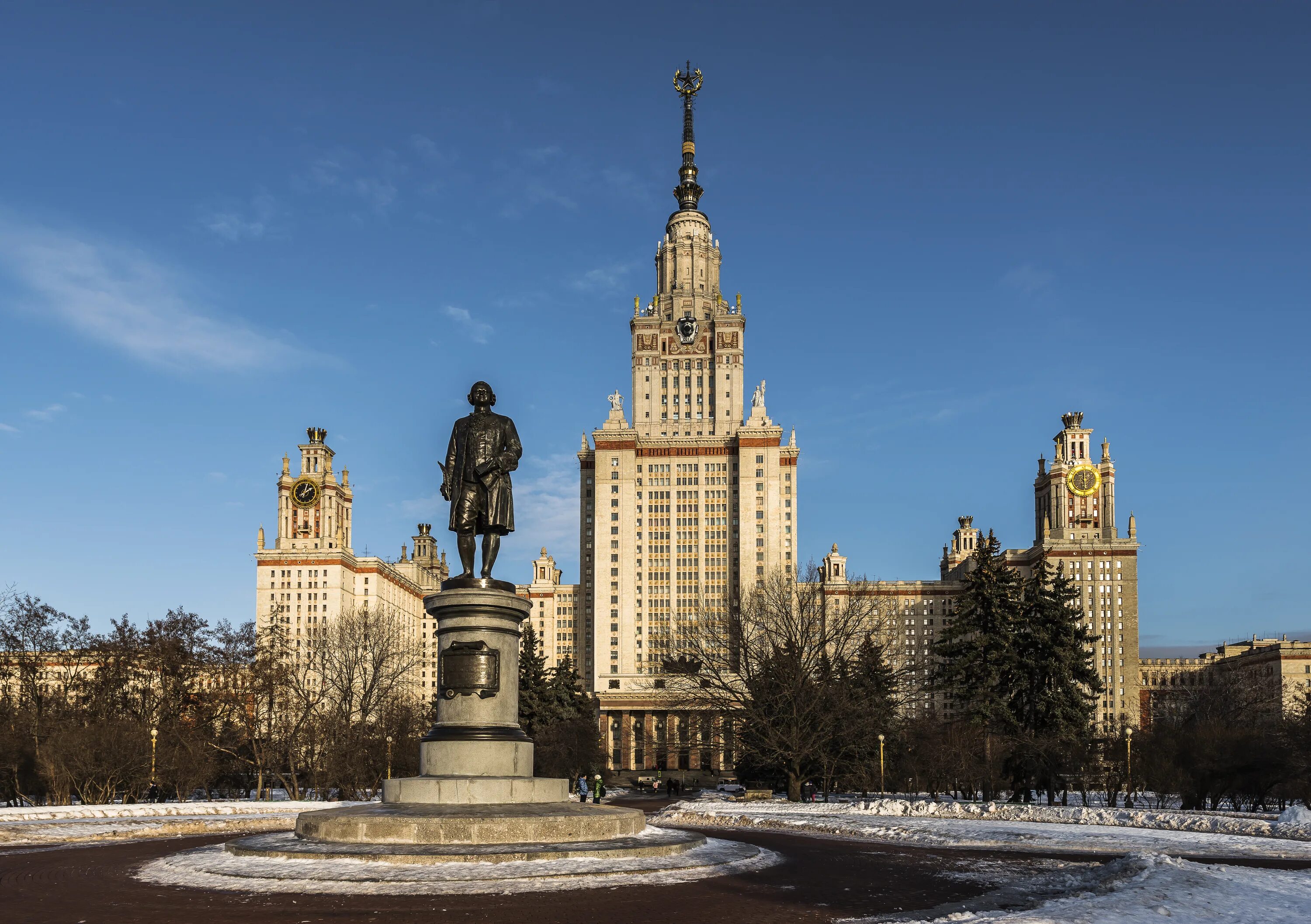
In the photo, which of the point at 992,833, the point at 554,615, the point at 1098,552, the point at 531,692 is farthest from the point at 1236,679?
the point at 992,833

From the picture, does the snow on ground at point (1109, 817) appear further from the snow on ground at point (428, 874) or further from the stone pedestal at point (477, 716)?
the snow on ground at point (428, 874)

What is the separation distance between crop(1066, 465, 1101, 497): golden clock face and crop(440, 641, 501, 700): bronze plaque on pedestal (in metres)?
144

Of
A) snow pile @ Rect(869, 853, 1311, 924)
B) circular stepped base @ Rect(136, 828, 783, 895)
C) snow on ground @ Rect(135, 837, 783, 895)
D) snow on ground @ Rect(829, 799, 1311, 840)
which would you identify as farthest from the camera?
snow on ground @ Rect(829, 799, 1311, 840)

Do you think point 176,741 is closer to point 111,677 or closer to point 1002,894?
point 111,677

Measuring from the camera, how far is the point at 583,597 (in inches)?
5984

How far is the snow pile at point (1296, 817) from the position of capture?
23.5m

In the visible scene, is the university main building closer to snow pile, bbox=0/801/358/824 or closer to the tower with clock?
the tower with clock

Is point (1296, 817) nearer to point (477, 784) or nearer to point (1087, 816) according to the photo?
point (1087, 816)

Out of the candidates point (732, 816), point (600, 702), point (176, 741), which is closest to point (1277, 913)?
point (732, 816)

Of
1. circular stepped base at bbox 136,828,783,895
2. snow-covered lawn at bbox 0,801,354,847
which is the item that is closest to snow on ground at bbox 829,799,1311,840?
circular stepped base at bbox 136,828,783,895

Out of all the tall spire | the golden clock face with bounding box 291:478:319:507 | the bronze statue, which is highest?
the tall spire

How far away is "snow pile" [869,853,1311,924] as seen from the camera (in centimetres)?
1062

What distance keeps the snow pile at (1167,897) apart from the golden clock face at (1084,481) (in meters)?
143

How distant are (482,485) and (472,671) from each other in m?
→ 3.87
